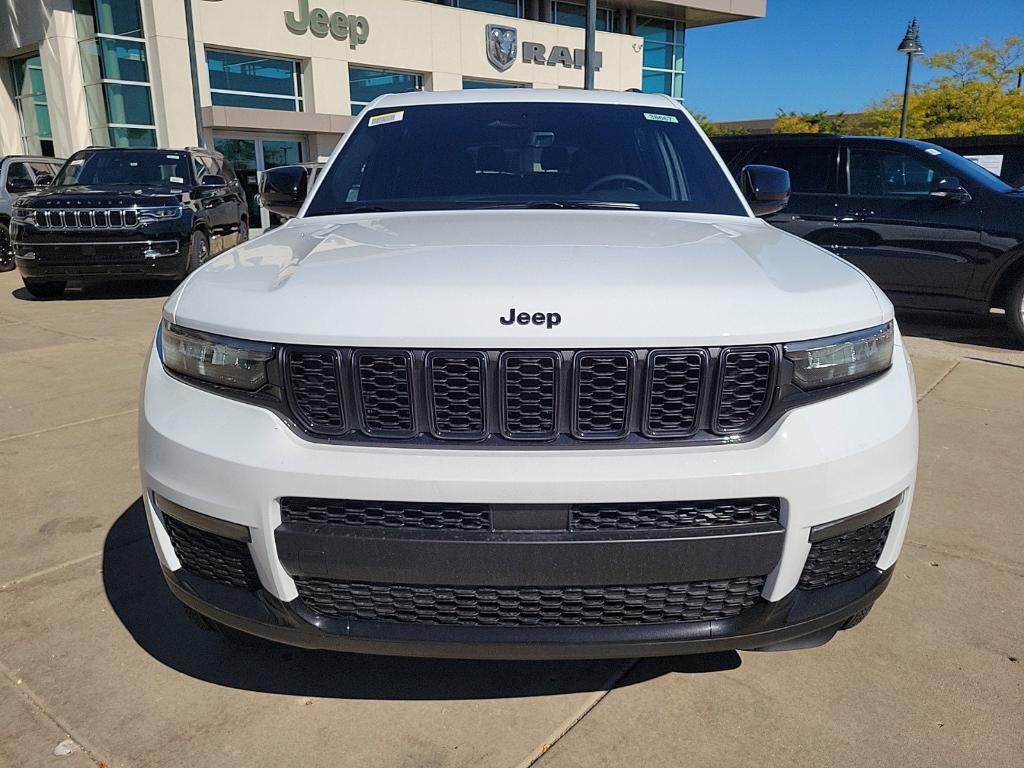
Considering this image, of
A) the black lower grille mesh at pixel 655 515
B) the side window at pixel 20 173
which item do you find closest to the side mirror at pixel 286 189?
the black lower grille mesh at pixel 655 515

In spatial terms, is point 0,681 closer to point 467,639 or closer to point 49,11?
point 467,639

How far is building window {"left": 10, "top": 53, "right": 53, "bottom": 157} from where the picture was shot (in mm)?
23312

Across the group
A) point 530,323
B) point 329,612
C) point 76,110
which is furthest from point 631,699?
point 76,110

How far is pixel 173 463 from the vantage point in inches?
73.5

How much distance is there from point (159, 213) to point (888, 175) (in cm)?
754

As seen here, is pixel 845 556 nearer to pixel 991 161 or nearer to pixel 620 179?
pixel 620 179

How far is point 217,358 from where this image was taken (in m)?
1.89

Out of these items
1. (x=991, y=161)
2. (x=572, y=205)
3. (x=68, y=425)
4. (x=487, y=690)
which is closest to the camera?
(x=487, y=690)

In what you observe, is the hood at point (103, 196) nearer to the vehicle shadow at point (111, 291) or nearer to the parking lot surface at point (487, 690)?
the vehicle shadow at point (111, 291)

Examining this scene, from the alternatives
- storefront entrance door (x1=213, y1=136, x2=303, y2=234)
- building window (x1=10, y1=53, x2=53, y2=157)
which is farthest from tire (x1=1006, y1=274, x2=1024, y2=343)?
building window (x1=10, y1=53, x2=53, y2=157)

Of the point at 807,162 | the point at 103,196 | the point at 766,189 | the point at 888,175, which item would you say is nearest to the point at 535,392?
the point at 766,189

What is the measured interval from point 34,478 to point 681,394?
338 cm

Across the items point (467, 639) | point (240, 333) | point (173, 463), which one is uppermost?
point (240, 333)

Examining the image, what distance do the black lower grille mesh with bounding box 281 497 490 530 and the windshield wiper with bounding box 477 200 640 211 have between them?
141cm
